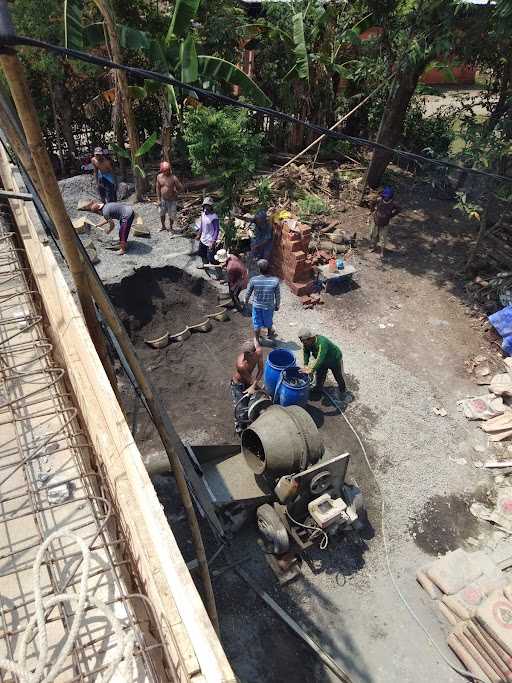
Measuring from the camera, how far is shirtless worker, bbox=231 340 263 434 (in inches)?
268

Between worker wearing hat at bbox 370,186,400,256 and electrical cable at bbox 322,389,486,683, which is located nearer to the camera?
electrical cable at bbox 322,389,486,683

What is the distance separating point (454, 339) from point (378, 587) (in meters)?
5.58

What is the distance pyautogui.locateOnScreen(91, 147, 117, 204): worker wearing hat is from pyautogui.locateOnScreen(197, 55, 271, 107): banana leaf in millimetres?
3322

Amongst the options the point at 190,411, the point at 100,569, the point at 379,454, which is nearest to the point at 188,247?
the point at 190,411

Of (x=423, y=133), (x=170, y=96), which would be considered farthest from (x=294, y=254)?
(x=423, y=133)

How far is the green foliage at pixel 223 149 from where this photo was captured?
403 inches

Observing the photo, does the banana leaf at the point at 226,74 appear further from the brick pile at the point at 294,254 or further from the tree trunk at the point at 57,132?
the tree trunk at the point at 57,132

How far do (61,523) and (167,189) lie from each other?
372 inches

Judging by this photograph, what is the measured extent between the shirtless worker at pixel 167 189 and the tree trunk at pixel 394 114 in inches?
204

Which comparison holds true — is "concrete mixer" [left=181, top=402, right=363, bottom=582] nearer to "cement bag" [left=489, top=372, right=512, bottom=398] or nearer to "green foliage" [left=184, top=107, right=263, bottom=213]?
"cement bag" [left=489, top=372, right=512, bottom=398]

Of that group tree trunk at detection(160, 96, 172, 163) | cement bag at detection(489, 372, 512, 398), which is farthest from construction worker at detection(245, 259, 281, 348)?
tree trunk at detection(160, 96, 172, 163)

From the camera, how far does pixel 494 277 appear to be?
34.6 feet

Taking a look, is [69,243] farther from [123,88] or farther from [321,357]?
[123,88]

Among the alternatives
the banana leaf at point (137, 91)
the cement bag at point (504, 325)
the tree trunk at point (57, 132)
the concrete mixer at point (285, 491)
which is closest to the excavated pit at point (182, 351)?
the concrete mixer at point (285, 491)
